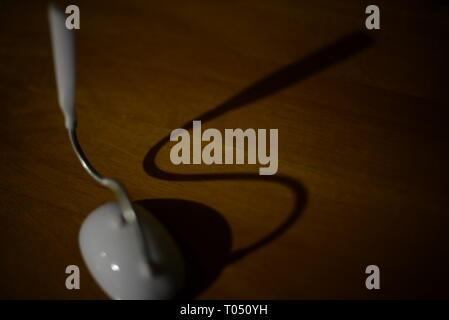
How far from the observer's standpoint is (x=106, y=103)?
0.46 metres

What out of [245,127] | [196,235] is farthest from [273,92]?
[196,235]

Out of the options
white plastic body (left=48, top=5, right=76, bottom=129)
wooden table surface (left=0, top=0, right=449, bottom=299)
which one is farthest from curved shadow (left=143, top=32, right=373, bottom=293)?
white plastic body (left=48, top=5, right=76, bottom=129)

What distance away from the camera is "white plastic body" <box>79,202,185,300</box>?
30cm

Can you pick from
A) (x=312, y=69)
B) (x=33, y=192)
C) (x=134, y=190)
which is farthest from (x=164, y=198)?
(x=312, y=69)

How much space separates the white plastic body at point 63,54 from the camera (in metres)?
0.20

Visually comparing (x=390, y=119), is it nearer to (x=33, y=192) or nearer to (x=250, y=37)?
(x=250, y=37)

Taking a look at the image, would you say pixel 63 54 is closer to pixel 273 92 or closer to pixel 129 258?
pixel 129 258

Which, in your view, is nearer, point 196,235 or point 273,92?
point 196,235

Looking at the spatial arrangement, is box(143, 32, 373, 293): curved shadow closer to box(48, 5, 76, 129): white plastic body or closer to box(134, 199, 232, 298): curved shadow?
box(134, 199, 232, 298): curved shadow

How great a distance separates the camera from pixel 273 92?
471mm

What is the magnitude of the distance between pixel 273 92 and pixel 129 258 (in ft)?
0.90

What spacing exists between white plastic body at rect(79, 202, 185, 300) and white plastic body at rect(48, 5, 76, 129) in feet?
0.37

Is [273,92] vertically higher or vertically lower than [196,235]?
higher
